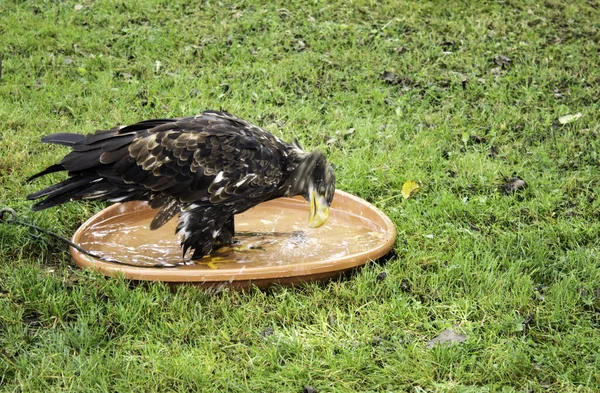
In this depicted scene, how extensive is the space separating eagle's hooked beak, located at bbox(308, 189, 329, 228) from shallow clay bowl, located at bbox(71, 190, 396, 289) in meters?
0.29

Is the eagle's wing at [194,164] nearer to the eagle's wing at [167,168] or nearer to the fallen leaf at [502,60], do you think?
the eagle's wing at [167,168]

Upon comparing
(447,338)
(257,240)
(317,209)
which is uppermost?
(317,209)

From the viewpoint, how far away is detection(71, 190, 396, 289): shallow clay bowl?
172 inches

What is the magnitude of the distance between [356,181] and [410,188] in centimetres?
50

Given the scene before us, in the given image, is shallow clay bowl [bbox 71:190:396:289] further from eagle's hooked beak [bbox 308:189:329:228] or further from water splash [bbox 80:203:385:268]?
eagle's hooked beak [bbox 308:189:329:228]

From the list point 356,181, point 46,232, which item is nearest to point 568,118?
point 356,181

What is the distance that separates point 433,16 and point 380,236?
5.99 meters

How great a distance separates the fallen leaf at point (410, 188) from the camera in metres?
5.93

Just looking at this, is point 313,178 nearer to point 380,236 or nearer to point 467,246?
point 380,236

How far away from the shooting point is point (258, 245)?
207 inches

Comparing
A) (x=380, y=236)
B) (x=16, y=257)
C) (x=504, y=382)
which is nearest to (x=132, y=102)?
(x=16, y=257)

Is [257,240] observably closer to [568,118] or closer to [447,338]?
[447,338]

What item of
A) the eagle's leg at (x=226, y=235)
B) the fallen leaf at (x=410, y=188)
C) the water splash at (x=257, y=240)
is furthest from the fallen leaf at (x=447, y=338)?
the fallen leaf at (x=410, y=188)

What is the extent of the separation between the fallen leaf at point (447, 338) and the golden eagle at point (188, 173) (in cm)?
126
